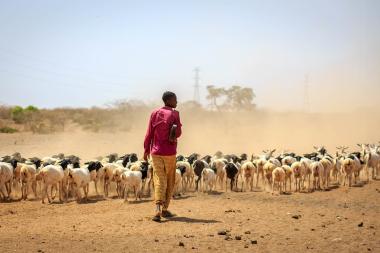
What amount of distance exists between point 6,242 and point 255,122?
4458cm

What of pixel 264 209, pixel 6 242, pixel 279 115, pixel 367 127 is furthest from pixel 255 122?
pixel 6 242

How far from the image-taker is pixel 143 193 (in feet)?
47.3

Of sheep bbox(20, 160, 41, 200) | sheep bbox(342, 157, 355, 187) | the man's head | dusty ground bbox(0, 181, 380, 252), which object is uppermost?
the man's head

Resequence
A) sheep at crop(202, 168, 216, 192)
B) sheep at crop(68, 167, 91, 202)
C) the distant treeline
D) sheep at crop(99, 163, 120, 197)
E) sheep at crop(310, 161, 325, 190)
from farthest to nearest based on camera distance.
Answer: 1. the distant treeline
2. sheep at crop(310, 161, 325, 190)
3. sheep at crop(202, 168, 216, 192)
4. sheep at crop(99, 163, 120, 197)
5. sheep at crop(68, 167, 91, 202)

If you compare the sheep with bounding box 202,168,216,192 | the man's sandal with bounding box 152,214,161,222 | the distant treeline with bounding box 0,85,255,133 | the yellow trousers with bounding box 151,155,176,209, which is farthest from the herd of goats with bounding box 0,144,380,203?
the distant treeline with bounding box 0,85,255,133

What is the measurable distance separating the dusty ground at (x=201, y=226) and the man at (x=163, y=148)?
60 cm

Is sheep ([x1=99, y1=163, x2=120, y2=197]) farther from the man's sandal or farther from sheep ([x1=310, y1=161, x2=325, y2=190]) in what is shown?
sheep ([x1=310, y1=161, x2=325, y2=190])

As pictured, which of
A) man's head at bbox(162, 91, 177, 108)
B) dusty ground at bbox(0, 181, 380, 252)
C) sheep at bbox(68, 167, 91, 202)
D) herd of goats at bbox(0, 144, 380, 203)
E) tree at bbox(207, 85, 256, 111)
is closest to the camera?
dusty ground at bbox(0, 181, 380, 252)

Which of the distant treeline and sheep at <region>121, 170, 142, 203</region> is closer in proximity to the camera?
sheep at <region>121, 170, 142, 203</region>

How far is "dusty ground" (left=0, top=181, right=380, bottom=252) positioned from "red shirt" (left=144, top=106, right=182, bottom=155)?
1364 millimetres

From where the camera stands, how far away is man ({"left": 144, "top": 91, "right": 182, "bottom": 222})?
29.9ft

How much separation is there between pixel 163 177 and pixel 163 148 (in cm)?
56

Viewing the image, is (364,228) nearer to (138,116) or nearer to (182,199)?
(182,199)

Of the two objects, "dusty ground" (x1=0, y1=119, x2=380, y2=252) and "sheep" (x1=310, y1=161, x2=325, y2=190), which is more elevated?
"sheep" (x1=310, y1=161, x2=325, y2=190)
